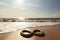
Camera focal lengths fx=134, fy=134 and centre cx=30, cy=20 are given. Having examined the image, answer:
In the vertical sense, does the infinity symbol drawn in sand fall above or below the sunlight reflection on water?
below

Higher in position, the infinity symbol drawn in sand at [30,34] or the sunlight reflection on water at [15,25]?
the sunlight reflection on water at [15,25]

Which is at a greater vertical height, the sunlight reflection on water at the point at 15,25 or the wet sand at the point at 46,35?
the sunlight reflection on water at the point at 15,25

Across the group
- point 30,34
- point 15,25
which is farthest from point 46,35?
point 15,25

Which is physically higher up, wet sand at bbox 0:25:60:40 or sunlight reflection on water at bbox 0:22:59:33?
sunlight reflection on water at bbox 0:22:59:33

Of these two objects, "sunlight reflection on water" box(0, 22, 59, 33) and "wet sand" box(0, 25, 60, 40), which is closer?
"wet sand" box(0, 25, 60, 40)

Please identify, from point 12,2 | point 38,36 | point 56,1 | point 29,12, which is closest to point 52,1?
point 56,1

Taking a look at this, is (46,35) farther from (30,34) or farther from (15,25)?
(15,25)

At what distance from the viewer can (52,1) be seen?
1.24m

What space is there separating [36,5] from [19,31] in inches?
13.8

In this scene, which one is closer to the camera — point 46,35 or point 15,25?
point 46,35

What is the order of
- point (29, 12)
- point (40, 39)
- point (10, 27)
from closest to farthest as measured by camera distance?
→ point (40, 39), point (10, 27), point (29, 12)

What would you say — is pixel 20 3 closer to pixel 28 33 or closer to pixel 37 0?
pixel 37 0

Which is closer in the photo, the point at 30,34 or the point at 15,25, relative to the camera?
the point at 30,34

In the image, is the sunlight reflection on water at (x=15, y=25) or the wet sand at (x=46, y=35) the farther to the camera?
the sunlight reflection on water at (x=15, y=25)
